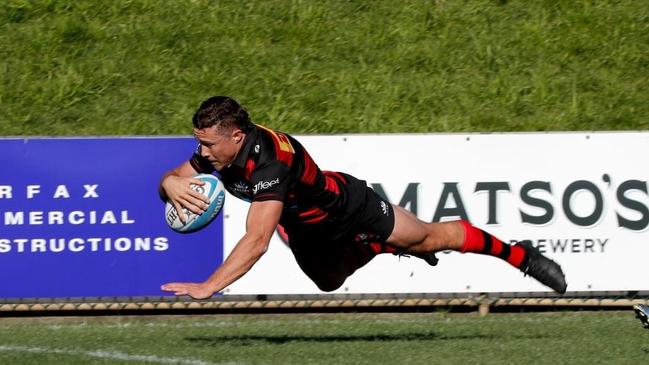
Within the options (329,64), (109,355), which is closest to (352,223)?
(109,355)

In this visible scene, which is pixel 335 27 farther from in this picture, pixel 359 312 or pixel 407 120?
pixel 359 312

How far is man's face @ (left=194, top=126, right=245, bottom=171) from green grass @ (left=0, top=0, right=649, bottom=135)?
5614 millimetres

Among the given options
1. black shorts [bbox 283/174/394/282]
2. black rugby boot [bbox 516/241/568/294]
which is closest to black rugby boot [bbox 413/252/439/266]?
black shorts [bbox 283/174/394/282]

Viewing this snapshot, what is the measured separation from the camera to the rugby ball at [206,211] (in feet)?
23.3

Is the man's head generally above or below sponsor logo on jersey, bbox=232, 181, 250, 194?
above

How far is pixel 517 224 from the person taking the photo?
33.3 ft

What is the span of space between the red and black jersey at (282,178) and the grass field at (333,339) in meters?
1.01

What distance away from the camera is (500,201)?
33.3 feet

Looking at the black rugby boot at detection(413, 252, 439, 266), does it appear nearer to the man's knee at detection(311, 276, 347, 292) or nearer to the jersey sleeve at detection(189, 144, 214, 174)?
the man's knee at detection(311, 276, 347, 292)

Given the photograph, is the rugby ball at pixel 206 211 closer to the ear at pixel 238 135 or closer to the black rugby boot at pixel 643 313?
the ear at pixel 238 135

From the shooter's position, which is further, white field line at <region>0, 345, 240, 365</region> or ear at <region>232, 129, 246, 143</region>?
white field line at <region>0, 345, 240, 365</region>

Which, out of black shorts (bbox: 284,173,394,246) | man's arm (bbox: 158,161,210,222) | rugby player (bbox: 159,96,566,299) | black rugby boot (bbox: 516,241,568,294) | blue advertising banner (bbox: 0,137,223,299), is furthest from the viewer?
blue advertising banner (bbox: 0,137,223,299)

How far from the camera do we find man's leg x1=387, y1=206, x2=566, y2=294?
7701 mm

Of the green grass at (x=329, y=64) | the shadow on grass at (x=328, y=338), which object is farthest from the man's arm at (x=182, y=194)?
the green grass at (x=329, y=64)
